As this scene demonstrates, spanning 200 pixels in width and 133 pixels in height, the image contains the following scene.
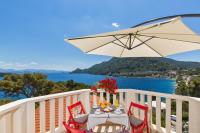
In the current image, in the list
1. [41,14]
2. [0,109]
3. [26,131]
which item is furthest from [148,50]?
[41,14]

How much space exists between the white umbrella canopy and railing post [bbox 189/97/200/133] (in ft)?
3.24

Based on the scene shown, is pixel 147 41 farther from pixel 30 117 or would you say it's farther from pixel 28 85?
pixel 28 85

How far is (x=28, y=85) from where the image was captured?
110ft

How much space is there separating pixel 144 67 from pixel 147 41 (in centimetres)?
2132

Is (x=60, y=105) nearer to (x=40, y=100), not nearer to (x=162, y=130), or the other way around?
(x=40, y=100)

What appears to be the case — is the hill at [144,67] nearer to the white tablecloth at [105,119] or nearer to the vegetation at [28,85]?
the vegetation at [28,85]

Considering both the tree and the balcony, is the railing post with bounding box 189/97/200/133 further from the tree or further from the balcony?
→ the tree

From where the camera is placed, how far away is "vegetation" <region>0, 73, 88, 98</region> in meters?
32.3

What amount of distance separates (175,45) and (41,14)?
43815 mm

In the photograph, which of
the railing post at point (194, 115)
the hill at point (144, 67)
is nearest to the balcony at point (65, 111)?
the railing post at point (194, 115)

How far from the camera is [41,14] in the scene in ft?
153

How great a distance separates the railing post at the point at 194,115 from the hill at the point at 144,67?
17.5 m

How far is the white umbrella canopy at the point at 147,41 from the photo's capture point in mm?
3871

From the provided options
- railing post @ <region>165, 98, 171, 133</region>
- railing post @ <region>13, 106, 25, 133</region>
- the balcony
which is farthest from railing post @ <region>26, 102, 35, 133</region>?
railing post @ <region>165, 98, 171, 133</region>
